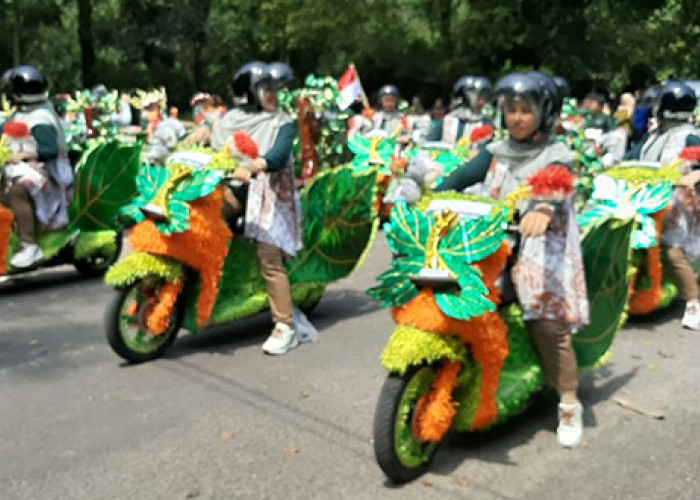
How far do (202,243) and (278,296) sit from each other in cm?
70

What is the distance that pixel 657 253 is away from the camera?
21.5ft

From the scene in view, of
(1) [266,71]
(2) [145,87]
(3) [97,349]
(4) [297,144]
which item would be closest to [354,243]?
(1) [266,71]

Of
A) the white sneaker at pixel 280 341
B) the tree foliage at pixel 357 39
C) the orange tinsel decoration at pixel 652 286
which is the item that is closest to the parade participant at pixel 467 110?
the orange tinsel decoration at pixel 652 286

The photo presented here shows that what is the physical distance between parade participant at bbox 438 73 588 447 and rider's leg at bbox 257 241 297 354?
1.90m

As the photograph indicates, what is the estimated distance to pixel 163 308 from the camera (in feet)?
18.6

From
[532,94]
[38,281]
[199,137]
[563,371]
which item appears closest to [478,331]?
[563,371]

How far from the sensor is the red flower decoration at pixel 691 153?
6.41 metres

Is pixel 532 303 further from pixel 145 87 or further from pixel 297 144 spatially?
pixel 145 87

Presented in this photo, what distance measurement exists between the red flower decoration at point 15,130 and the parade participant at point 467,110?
4973 mm

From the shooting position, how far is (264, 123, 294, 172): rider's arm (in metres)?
5.67

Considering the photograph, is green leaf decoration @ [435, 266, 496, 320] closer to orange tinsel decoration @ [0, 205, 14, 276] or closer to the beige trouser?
the beige trouser

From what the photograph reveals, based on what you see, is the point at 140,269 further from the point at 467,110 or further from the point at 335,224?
the point at 467,110

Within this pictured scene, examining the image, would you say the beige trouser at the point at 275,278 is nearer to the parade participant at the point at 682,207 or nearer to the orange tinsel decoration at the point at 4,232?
the orange tinsel decoration at the point at 4,232

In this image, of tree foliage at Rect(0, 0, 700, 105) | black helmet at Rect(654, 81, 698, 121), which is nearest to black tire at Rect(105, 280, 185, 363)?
black helmet at Rect(654, 81, 698, 121)
